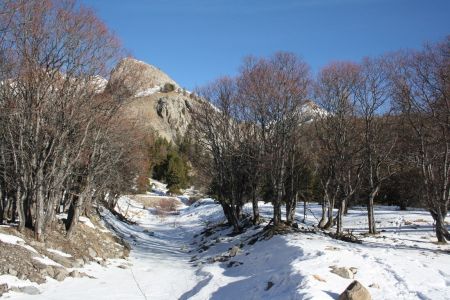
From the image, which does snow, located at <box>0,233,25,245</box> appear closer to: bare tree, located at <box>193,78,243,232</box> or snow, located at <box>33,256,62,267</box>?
snow, located at <box>33,256,62,267</box>

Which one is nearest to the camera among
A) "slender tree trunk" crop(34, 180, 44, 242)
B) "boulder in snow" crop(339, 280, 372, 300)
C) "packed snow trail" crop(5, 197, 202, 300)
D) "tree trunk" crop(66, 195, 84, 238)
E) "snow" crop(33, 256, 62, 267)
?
"boulder in snow" crop(339, 280, 372, 300)

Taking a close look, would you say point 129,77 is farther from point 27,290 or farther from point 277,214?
point 27,290

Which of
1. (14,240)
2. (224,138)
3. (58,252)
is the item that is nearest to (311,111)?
(224,138)

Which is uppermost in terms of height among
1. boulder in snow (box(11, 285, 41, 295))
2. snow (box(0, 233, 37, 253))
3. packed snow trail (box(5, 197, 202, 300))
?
snow (box(0, 233, 37, 253))

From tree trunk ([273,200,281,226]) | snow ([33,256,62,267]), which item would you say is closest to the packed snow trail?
snow ([33,256,62,267])

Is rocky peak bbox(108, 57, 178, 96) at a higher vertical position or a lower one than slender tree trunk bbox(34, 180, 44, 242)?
higher

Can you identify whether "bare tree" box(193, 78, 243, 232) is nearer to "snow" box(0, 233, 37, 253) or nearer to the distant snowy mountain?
the distant snowy mountain

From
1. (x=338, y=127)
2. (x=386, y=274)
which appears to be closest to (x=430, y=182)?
(x=338, y=127)

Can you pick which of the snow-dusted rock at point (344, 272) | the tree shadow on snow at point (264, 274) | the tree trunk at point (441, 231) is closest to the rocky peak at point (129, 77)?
the tree shadow on snow at point (264, 274)

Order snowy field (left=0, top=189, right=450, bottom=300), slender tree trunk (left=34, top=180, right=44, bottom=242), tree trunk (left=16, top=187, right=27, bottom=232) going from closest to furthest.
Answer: snowy field (left=0, top=189, right=450, bottom=300), tree trunk (left=16, top=187, right=27, bottom=232), slender tree trunk (left=34, top=180, right=44, bottom=242)

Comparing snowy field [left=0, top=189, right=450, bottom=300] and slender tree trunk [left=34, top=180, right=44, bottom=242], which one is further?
slender tree trunk [left=34, top=180, right=44, bottom=242]

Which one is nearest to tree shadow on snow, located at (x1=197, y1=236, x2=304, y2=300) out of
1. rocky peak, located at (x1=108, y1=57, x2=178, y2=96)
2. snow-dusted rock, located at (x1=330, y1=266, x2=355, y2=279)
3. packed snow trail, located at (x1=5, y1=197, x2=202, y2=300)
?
snow-dusted rock, located at (x1=330, y1=266, x2=355, y2=279)

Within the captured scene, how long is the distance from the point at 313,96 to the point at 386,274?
1191cm

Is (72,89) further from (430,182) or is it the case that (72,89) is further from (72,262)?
(430,182)
